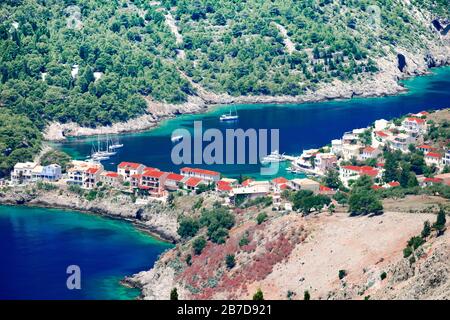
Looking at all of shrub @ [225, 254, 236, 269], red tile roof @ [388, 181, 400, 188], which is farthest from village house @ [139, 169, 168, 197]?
shrub @ [225, 254, 236, 269]

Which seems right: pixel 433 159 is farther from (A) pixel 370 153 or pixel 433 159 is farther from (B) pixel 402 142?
(B) pixel 402 142

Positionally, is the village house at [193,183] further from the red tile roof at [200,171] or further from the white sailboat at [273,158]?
the white sailboat at [273,158]

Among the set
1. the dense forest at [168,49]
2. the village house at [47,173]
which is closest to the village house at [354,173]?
the village house at [47,173]

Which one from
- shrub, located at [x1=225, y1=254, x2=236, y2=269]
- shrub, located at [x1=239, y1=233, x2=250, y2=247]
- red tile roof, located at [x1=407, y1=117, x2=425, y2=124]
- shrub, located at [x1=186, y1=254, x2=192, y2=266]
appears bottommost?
shrub, located at [x1=186, y1=254, x2=192, y2=266]

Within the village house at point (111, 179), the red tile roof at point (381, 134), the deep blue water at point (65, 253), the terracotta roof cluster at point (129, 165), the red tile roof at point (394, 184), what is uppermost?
the red tile roof at point (381, 134)

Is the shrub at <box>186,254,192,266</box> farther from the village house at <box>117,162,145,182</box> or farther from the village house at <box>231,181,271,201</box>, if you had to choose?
the village house at <box>117,162,145,182</box>
